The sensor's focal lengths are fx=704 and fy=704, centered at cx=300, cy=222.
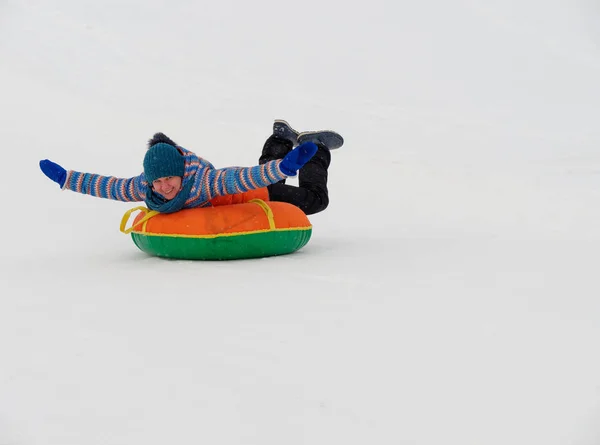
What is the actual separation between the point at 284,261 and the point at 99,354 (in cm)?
139

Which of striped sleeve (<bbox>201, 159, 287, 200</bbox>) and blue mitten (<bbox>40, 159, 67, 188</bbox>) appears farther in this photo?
blue mitten (<bbox>40, 159, 67, 188</bbox>)

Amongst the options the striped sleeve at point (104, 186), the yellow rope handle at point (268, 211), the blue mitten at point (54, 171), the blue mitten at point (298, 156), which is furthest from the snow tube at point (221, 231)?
the blue mitten at point (54, 171)

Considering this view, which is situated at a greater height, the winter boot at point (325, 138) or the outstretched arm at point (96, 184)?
the winter boot at point (325, 138)

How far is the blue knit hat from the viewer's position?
9.70 ft

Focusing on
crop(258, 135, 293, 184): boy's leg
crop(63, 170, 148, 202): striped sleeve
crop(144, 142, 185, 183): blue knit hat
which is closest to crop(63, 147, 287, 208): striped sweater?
crop(63, 170, 148, 202): striped sleeve

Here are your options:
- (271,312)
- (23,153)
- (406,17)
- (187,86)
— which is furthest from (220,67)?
(271,312)

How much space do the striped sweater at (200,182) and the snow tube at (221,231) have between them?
9 centimetres

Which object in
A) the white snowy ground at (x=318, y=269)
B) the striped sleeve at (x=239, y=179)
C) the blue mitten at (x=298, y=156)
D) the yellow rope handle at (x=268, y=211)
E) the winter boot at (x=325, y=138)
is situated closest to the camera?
the white snowy ground at (x=318, y=269)

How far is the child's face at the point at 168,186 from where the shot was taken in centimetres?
301

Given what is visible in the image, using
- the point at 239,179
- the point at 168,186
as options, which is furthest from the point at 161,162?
the point at 239,179

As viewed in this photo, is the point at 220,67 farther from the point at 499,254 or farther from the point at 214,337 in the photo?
the point at 214,337

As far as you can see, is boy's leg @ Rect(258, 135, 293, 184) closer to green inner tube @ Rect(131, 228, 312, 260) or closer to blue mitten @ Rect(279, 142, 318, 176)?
green inner tube @ Rect(131, 228, 312, 260)

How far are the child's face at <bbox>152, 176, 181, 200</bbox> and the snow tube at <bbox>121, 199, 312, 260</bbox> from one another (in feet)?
0.30

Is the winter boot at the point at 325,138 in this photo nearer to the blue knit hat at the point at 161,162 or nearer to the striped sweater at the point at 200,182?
the striped sweater at the point at 200,182
